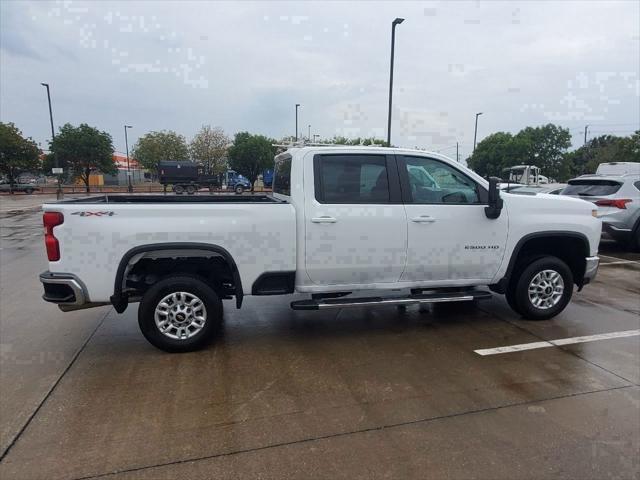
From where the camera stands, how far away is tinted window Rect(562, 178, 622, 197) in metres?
9.86

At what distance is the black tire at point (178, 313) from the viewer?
→ 421 cm

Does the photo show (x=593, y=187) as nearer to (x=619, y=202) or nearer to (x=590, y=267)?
(x=619, y=202)

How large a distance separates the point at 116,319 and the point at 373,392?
3.41m

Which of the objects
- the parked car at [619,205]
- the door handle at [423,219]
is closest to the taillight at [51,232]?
the door handle at [423,219]

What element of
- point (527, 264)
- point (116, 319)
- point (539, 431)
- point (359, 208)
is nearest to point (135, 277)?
point (116, 319)

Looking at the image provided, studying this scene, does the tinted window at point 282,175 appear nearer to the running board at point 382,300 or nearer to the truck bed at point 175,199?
the truck bed at point 175,199

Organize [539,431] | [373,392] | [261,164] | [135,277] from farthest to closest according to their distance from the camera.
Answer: [261,164], [135,277], [373,392], [539,431]

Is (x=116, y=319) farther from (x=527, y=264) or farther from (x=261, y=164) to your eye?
(x=261, y=164)

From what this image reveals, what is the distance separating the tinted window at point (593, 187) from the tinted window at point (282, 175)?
310 inches

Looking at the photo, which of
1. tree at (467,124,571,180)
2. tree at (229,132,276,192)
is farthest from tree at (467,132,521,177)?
tree at (229,132,276,192)

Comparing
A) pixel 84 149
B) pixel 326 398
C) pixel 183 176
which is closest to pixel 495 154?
pixel 183 176

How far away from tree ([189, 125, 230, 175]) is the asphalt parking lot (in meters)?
47.6

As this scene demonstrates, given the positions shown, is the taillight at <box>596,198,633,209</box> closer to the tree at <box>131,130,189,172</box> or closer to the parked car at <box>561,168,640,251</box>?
the parked car at <box>561,168,640,251</box>

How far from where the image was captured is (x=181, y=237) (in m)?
4.15
